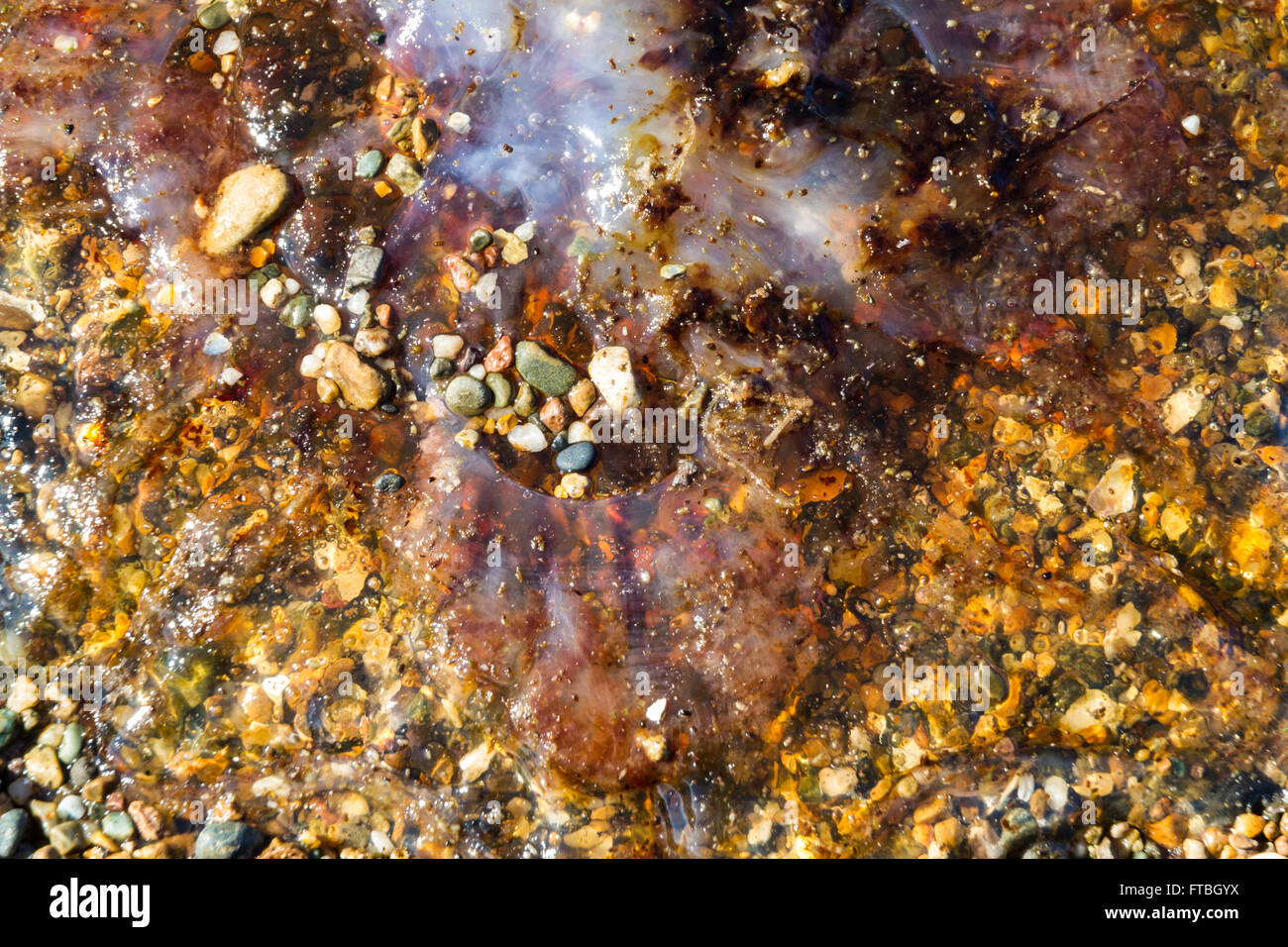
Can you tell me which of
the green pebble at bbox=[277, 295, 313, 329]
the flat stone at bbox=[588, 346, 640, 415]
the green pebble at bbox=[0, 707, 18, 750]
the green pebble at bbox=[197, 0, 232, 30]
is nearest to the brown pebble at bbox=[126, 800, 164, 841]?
the green pebble at bbox=[0, 707, 18, 750]

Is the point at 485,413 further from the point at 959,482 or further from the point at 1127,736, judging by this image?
the point at 1127,736

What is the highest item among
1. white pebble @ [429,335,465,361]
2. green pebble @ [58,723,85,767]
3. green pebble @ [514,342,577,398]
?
white pebble @ [429,335,465,361]

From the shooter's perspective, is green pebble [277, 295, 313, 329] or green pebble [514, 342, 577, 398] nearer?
green pebble [514, 342, 577, 398]

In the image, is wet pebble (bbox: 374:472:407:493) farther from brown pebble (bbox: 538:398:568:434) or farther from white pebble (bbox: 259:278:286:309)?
white pebble (bbox: 259:278:286:309)

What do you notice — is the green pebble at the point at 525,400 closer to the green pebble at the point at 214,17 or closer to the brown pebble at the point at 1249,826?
the green pebble at the point at 214,17

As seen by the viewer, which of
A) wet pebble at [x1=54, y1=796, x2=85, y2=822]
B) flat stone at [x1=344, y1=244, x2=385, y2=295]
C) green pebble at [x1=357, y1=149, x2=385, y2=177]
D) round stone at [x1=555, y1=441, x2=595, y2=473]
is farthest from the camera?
green pebble at [x1=357, y1=149, x2=385, y2=177]
